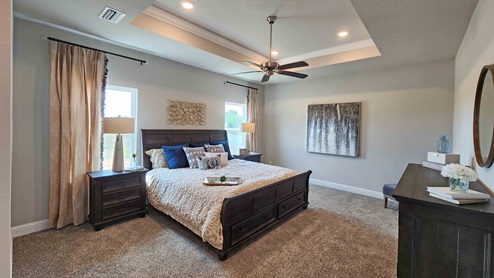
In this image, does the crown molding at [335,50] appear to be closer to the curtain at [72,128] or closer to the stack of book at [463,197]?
the stack of book at [463,197]

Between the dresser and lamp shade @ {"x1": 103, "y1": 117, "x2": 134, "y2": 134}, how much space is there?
127 inches

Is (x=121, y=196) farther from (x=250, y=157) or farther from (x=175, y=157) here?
(x=250, y=157)

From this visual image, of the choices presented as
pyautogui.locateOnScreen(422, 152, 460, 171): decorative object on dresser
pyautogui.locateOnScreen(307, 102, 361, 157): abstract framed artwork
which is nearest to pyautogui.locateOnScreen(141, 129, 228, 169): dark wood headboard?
pyautogui.locateOnScreen(307, 102, 361, 157): abstract framed artwork

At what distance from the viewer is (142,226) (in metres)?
2.95

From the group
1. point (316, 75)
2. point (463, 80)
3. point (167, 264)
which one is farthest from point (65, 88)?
point (463, 80)

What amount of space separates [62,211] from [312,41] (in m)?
4.53

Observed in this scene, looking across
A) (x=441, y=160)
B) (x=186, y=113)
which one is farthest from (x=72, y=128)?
(x=441, y=160)

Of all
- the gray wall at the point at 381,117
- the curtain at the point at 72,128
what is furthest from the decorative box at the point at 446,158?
the curtain at the point at 72,128

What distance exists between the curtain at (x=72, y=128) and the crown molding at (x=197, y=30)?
1105 mm

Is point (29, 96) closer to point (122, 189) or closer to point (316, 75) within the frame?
point (122, 189)

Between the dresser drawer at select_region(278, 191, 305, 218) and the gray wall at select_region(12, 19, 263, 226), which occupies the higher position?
the gray wall at select_region(12, 19, 263, 226)

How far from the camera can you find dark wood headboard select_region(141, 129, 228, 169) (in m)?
3.80

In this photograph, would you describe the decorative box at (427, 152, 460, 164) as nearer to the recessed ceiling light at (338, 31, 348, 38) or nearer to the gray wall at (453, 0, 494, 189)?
the gray wall at (453, 0, 494, 189)

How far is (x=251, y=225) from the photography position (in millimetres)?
2625
